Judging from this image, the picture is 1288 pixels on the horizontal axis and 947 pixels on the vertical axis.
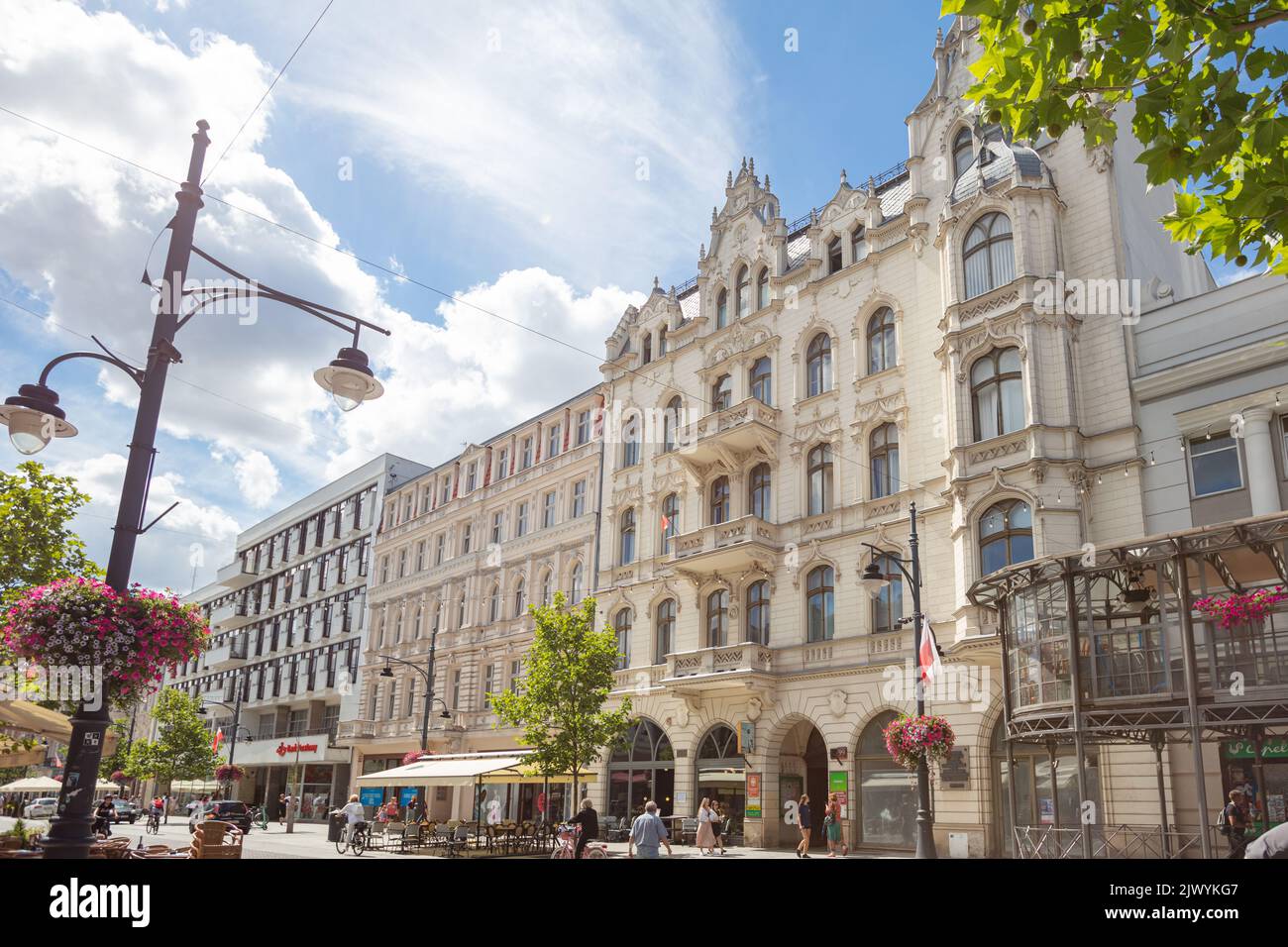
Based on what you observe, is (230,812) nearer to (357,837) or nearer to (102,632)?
(357,837)

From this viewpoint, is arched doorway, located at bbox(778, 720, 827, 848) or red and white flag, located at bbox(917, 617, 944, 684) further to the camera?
arched doorway, located at bbox(778, 720, 827, 848)

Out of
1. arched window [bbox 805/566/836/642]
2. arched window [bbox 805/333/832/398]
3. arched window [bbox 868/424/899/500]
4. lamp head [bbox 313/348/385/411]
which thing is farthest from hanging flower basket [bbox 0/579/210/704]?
arched window [bbox 805/333/832/398]

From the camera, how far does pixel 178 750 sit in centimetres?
6016

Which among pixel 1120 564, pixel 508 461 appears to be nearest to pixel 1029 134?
pixel 1120 564

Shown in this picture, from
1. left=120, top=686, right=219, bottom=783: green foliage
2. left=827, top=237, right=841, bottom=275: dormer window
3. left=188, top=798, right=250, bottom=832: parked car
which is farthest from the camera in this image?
left=120, top=686, right=219, bottom=783: green foliage

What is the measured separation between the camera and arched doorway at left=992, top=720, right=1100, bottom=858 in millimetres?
22016

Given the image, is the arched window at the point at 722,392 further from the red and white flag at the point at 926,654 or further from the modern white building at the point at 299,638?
the modern white building at the point at 299,638

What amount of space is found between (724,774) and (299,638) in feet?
132

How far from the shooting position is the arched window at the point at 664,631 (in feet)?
113

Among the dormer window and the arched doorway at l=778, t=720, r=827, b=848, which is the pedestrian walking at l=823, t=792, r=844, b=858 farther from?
the dormer window

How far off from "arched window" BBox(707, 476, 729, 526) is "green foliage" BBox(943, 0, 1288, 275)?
87.9 feet

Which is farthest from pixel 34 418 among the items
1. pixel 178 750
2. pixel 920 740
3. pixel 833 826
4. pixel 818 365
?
pixel 178 750

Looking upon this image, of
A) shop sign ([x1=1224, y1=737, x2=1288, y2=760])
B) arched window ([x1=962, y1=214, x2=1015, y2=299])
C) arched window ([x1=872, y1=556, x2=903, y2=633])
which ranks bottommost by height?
shop sign ([x1=1224, y1=737, x2=1288, y2=760])
